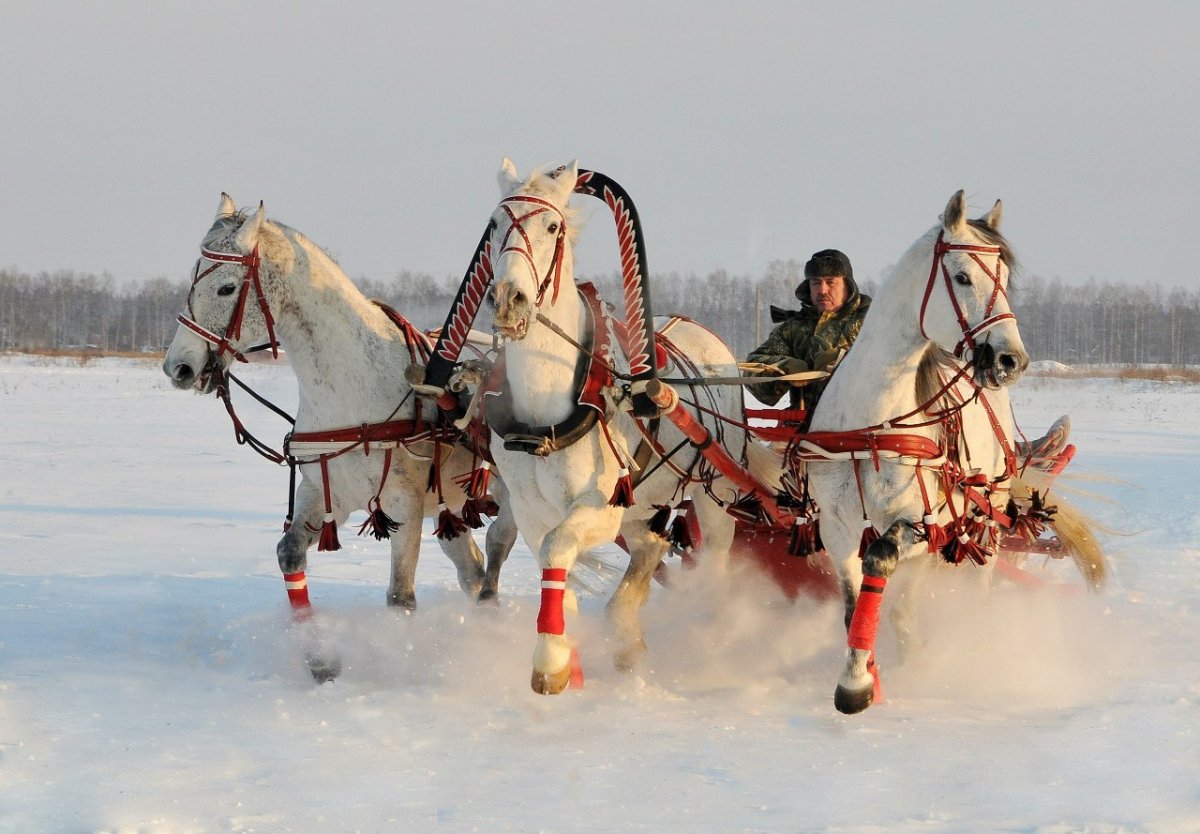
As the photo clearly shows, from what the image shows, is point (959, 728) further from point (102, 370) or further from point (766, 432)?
point (102, 370)

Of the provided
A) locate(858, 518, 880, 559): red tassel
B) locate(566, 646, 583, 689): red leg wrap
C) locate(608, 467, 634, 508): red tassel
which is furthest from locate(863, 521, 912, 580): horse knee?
locate(566, 646, 583, 689): red leg wrap

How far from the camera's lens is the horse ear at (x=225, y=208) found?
5.84m

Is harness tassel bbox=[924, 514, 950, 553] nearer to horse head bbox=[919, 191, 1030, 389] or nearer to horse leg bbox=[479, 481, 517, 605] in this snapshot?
horse head bbox=[919, 191, 1030, 389]

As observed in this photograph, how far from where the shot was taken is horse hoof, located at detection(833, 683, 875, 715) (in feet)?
16.4

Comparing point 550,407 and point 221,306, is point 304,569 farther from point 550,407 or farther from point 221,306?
point 550,407

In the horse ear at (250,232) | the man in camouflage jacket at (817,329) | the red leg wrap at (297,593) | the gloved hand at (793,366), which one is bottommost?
the red leg wrap at (297,593)

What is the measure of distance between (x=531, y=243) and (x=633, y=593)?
196cm

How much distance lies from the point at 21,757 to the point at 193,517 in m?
6.87

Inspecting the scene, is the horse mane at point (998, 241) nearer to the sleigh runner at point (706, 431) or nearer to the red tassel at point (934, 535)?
the sleigh runner at point (706, 431)

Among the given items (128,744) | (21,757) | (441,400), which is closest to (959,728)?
(441,400)

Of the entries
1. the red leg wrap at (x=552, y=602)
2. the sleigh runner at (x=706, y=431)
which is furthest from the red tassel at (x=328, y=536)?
the red leg wrap at (x=552, y=602)

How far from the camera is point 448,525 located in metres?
6.04

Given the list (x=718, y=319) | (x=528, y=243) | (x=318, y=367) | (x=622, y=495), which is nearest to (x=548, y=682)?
(x=622, y=495)

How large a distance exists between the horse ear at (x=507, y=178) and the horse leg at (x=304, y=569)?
5.55 feet
